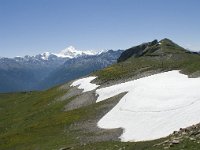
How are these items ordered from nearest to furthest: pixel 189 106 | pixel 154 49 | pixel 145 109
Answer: pixel 189 106, pixel 145 109, pixel 154 49

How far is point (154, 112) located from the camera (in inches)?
2064

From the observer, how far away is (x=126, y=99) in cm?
6831

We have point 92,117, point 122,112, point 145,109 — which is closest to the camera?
point 145,109

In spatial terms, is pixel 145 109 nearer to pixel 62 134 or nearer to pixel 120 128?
pixel 120 128

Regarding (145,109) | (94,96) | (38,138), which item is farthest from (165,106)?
(94,96)

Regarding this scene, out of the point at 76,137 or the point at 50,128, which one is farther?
the point at 50,128

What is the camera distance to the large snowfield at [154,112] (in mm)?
43553

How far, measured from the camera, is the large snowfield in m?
43.6

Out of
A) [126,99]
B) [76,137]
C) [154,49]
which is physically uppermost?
[154,49]

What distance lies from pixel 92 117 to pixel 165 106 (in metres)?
15.7

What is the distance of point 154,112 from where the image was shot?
52.4 m

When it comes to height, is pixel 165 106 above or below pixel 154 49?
below

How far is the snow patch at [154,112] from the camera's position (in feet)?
143

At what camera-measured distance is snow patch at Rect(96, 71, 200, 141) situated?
143 ft
